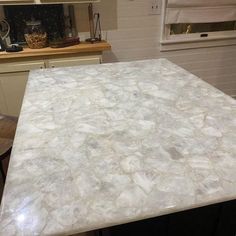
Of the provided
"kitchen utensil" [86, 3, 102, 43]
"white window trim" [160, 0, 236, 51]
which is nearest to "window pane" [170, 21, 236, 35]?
"white window trim" [160, 0, 236, 51]

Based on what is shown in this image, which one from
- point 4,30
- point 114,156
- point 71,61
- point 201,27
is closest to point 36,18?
point 4,30

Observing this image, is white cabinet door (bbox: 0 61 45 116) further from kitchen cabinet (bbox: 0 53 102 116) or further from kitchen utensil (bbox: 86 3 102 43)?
kitchen utensil (bbox: 86 3 102 43)

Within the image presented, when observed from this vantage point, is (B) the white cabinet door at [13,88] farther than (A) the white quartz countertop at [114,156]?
Yes

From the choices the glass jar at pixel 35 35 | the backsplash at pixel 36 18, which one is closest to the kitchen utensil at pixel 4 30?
the backsplash at pixel 36 18

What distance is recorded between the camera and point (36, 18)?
2.68m

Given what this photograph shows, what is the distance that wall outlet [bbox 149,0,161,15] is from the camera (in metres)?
2.91

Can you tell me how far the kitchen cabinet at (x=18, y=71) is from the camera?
239cm

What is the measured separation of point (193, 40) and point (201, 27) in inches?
9.1

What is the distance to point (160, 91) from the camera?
1327 mm

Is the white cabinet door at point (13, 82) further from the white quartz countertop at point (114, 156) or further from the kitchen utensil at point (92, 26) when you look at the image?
the white quartz countertop at point (114, 156)

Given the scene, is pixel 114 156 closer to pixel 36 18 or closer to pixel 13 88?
pixel 13 88

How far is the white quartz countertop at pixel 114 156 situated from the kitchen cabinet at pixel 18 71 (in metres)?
1.16

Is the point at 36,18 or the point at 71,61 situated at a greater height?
the point at 36,18

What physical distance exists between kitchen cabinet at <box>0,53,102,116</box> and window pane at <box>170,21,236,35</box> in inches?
51.0
